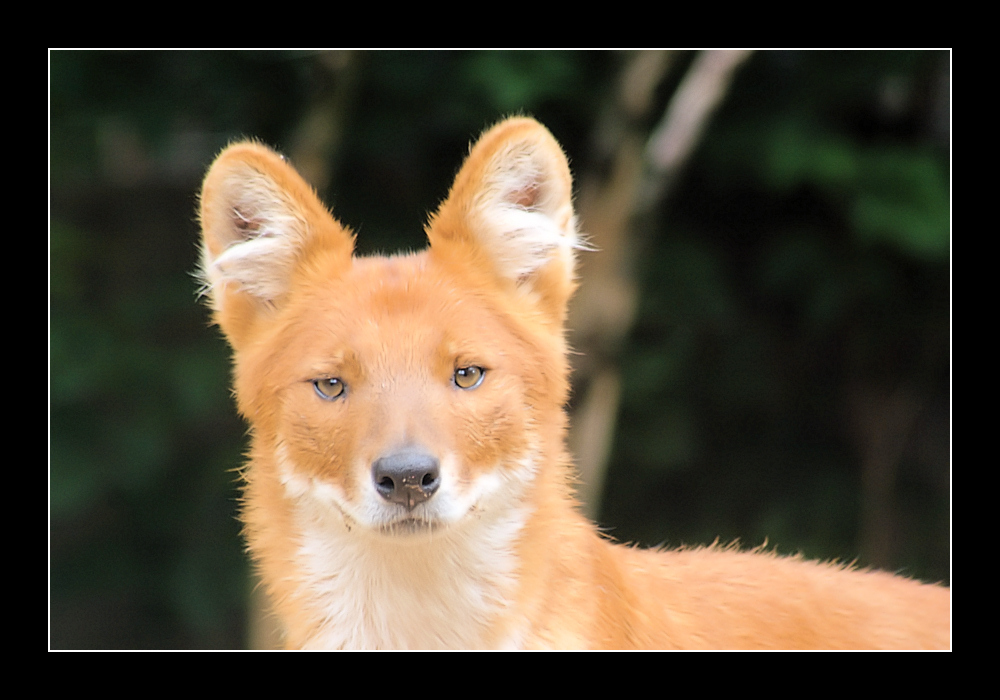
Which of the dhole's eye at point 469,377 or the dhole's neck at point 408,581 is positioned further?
the dhole's neck at point 408,581

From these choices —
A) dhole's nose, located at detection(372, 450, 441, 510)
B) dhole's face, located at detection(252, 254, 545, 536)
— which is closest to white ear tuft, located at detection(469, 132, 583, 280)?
dhole's face, located at detection(252, 254, 545, 536)

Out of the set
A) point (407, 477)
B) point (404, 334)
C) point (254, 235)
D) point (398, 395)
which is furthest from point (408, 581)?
point (254, 235)

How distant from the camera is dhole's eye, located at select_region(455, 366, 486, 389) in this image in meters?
3.28

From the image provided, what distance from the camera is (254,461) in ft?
12.1

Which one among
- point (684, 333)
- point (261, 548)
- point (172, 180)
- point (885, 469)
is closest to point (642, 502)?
point (684, 333)

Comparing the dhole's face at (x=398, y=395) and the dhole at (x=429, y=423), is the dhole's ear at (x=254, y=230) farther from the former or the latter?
the dhole's face at (x=398, y=395)

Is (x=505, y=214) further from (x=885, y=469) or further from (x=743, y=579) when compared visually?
(x=885, y=469)

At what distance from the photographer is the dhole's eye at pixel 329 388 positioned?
3252 millimetres

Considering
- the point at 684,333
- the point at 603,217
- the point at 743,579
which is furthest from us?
the point at 684,333

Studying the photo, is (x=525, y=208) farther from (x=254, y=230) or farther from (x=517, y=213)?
(x=254, y=230)

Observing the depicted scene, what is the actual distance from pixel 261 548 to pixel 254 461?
0.34 meters

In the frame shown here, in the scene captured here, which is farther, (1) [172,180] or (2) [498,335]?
(1) [172,180]

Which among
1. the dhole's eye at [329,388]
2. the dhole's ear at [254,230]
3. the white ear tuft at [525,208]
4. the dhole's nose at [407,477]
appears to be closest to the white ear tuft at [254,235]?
the dhole's ear at [254,230]

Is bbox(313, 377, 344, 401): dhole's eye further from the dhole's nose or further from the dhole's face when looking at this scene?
the dhole's nose
